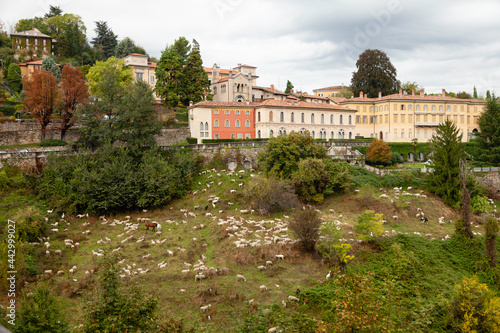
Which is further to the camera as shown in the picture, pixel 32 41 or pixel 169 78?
pixel 32 41

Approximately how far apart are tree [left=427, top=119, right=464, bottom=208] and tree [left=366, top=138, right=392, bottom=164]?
635cm

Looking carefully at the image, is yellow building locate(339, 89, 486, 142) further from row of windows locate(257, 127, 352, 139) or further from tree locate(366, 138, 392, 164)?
tree locate(366, 138, 392, 164)

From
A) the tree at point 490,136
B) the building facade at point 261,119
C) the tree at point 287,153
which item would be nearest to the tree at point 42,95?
the building facade at point 261,119

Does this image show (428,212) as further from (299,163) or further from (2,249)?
(2,249)

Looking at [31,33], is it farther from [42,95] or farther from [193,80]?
[42,95]

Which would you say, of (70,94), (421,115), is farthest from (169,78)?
(421,115)

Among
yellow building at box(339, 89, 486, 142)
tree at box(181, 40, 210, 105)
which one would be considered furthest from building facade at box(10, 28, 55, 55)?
yellow building at box(339, 89, 486, 142)

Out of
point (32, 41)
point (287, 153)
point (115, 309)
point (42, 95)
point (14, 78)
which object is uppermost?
point (32, 41)

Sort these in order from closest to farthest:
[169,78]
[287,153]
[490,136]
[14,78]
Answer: [287,153]
[490,136]
[169,78]
[14,78]

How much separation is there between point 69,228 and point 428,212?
88.3ft

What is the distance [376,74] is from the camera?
61594 mm

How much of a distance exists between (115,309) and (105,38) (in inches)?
3085

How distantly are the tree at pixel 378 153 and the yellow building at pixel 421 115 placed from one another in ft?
53.6

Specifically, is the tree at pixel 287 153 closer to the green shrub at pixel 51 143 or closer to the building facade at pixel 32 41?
the green shrub at pixel 51 143
